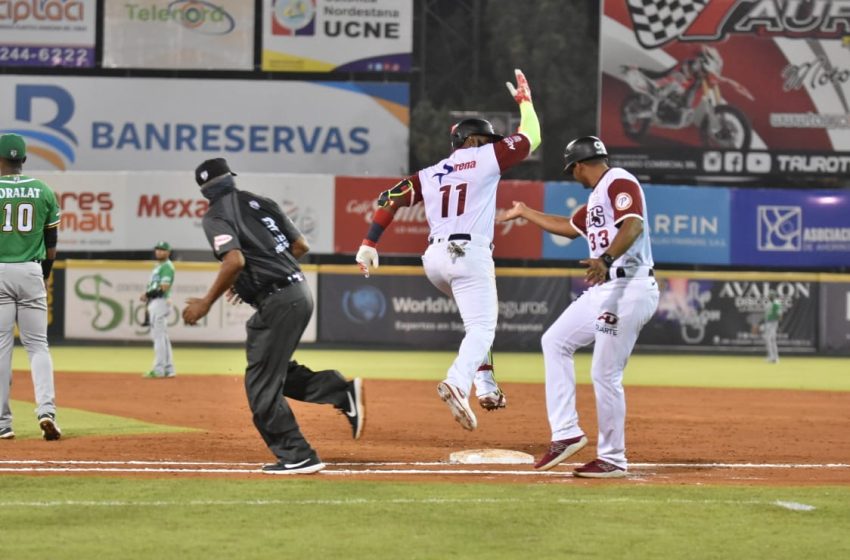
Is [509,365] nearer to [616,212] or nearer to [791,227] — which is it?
[791,227]

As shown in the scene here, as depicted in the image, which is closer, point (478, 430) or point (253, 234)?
point (253, 234)

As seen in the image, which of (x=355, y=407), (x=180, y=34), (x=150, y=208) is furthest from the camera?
(x=180, y=34)

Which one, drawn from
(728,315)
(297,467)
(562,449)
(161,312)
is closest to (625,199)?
(562,449)

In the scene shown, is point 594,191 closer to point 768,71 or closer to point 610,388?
point 610,388

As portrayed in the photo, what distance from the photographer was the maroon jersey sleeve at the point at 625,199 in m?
7.75

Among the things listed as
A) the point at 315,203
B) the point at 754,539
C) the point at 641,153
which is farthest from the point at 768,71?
the point at 754,539

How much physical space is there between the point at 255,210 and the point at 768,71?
76.4 feet

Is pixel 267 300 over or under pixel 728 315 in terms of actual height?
over

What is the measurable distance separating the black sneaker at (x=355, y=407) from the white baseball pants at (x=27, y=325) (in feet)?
8.59

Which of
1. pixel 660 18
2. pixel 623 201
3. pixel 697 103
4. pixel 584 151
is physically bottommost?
pixel 623 201

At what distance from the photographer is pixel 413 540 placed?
5.95m

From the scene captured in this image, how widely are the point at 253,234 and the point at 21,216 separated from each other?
2887 millimetres

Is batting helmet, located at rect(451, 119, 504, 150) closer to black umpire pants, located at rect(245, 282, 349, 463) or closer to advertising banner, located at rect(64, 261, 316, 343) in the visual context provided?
black umpire pants, located at rect(245, 282, 349, 463)

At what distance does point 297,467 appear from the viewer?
7883 millimetres
